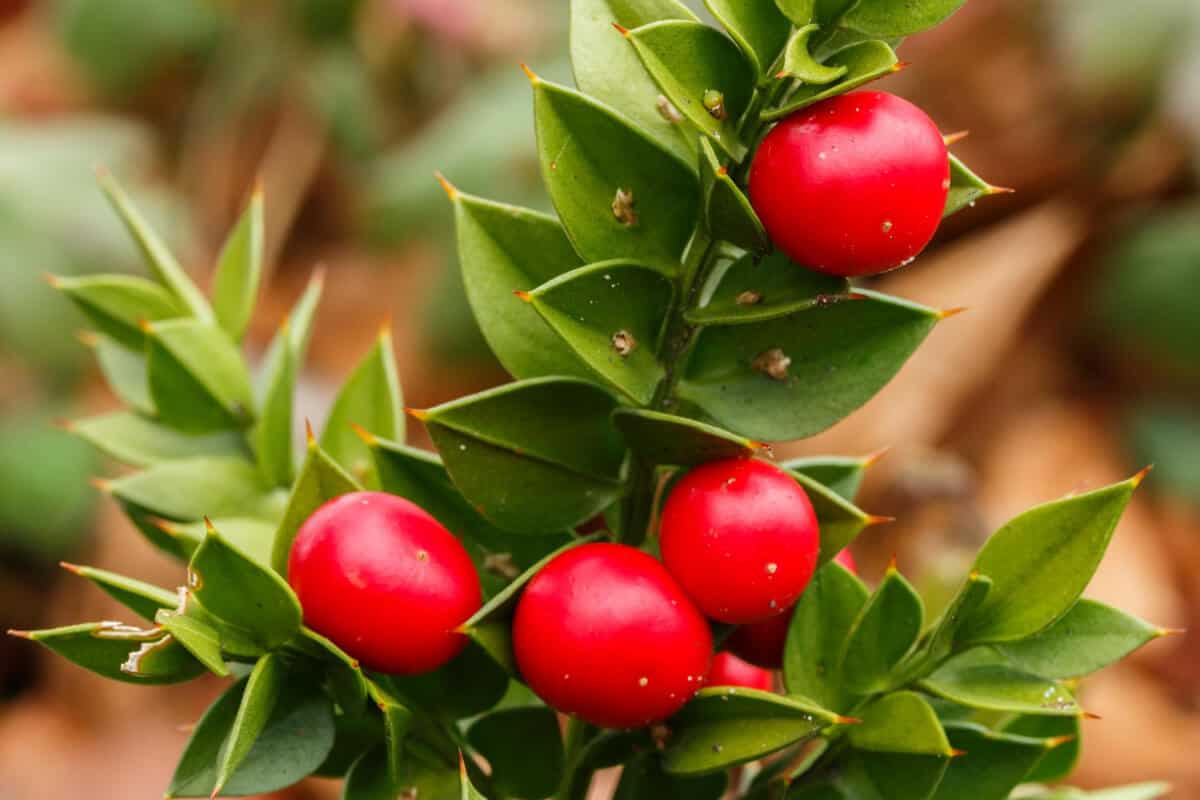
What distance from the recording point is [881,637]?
0.46 meters

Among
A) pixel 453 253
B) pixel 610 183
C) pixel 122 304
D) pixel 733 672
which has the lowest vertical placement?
pixel 453 253

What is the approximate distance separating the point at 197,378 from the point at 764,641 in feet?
0.86

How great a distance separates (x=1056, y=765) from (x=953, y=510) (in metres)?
1.14

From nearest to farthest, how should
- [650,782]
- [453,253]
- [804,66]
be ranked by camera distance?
[804,66] < [650,782] < [453,253]

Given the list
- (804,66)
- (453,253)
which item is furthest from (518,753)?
(453,253)

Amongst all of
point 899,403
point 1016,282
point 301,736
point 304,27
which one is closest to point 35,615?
point 304,27

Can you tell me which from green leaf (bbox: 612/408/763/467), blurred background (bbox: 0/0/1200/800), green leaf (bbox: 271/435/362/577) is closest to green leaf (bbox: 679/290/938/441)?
green leaf (bbox: 612/408/763/467)

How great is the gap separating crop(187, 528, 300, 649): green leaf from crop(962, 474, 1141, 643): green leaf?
0.73 ft

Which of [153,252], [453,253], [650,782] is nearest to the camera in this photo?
[650,782]

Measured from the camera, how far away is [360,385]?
1.86ft

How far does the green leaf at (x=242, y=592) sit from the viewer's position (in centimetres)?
38

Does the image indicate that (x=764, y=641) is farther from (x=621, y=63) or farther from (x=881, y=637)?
(x=621, y=63)

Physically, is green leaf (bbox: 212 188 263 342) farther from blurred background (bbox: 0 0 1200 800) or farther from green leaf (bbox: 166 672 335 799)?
blurred background (bbox: 0 0 1200 800)

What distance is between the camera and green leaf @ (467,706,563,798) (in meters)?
0.48
